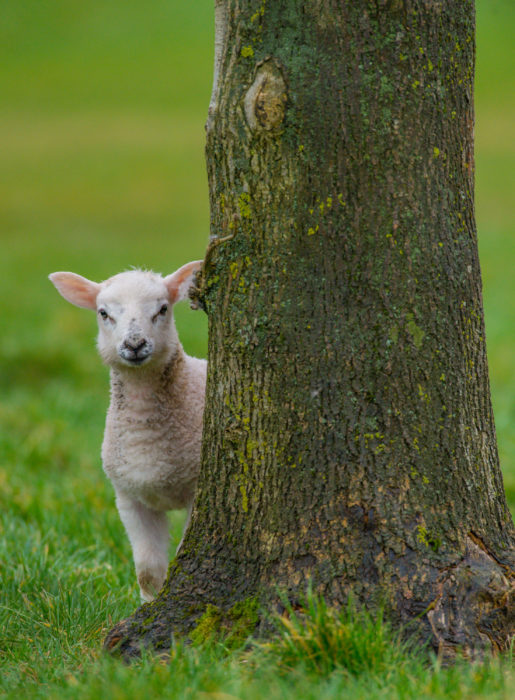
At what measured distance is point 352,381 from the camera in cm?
318

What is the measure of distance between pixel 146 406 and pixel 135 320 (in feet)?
1.40

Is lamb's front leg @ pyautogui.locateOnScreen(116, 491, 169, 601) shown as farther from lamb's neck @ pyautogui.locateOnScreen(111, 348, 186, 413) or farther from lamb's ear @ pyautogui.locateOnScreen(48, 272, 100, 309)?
lamb's ear @ pyautogui.locateOnScreen(48, 272, 100, 309)

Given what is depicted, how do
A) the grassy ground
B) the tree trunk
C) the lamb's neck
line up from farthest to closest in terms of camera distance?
the lamb's neck < the tree trunk < the grassy ground

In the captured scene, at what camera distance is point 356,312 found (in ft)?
10.4

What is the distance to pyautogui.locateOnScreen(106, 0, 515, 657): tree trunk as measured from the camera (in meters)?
3.11

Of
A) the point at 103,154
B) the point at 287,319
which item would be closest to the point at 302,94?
the point at 287,319

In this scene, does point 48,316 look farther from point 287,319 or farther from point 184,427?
point 287,319

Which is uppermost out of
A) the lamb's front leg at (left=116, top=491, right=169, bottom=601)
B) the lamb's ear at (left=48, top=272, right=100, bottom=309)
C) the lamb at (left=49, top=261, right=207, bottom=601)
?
the lamb's ear at (left=48, top=272, right=100, bottom=309)

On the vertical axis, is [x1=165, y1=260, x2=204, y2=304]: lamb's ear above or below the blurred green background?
below

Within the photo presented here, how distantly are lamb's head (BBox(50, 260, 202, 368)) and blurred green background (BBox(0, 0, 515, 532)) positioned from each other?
1877mm

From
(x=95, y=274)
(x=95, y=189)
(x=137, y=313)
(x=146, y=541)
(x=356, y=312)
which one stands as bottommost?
(x=146, y=541)

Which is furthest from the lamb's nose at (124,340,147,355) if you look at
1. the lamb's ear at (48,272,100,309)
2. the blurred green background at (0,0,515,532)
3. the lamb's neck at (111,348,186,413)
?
the blurred green background at (0,0,515,532)

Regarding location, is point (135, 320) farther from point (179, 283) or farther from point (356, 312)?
point (356, 312)

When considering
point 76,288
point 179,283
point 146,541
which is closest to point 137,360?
point 179,283
